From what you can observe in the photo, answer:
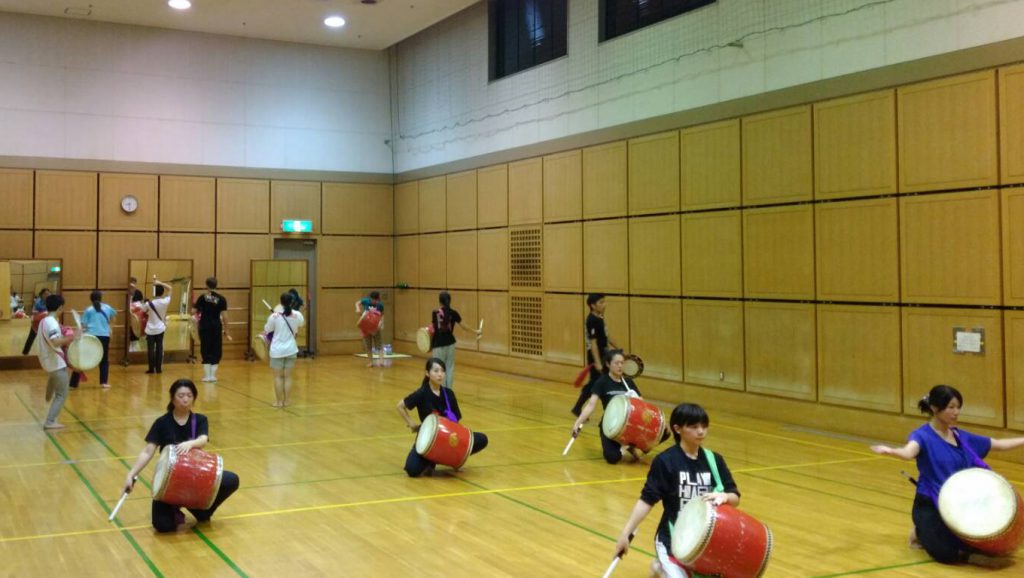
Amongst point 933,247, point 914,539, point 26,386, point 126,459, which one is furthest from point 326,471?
point 26,386

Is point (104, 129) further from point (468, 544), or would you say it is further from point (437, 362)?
point (468, 544)

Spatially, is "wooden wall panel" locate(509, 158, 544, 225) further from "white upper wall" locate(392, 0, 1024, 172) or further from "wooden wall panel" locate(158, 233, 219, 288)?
"wooden wall panel" locate(158, 233, 219, 288)

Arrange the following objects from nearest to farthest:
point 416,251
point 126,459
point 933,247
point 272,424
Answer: point 126,459 → point 933,247 → point 272,424 → point 416,251

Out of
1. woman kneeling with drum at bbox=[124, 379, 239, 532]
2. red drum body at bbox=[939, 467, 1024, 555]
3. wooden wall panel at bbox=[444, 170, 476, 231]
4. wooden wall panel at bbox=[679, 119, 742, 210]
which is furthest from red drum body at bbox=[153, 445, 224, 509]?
wooden wall panel at bbox=[444, 170, 476, 231]

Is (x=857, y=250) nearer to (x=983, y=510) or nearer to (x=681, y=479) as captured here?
(x=983, y=510)

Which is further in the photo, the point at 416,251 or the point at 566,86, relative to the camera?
the point at 416,251

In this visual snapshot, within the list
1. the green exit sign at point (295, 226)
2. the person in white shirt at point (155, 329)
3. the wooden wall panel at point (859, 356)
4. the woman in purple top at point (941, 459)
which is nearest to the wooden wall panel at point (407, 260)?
the green exit sign at point (295, 226)

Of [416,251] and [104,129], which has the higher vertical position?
[104,129]

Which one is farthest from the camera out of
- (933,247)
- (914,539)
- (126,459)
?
(933,247)

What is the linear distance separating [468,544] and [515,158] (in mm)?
13161

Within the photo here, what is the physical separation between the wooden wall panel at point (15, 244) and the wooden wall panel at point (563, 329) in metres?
11.6

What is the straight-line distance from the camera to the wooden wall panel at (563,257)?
1722cm


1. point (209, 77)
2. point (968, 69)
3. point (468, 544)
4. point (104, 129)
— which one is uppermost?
point (209, 77)

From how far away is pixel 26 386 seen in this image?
1684 centimetres
